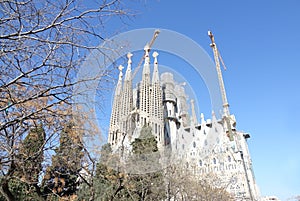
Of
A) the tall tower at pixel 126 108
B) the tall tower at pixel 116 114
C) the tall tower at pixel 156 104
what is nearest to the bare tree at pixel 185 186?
the tall tower at pixel 156 104

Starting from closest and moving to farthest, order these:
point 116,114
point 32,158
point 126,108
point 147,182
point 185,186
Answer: point 32,158
point 116,114
point 126,108
point 147,182
point 185,186

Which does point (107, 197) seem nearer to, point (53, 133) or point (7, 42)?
point (53, 133)

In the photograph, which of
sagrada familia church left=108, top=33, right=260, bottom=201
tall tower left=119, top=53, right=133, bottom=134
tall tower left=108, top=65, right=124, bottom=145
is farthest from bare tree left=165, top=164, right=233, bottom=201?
tall tower left=108, top=65, right=124, bottom=145

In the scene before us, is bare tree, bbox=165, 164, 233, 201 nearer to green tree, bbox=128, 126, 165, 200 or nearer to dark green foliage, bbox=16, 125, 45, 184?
green tree, bbox=128, 126, 165, 200

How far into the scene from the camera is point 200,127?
447cm

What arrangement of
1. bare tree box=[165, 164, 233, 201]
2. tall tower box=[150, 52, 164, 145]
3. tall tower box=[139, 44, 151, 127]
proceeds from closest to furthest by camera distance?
1. tall tower box=[150, 52, 164, 145]
2. tall tower box=[139, 44, 151, 127]
3. bare tree box=[165, 164, 233, 201]

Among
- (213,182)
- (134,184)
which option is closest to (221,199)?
(213,182)

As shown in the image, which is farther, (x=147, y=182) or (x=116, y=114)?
(x=147, y=182)

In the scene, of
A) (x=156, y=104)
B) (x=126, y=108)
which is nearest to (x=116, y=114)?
(x=126, y=108)

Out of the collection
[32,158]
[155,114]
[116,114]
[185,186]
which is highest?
[155,114]

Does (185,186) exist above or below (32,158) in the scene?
above

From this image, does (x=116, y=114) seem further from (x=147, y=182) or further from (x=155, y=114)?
(x=147, y=182)

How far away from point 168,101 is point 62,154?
284 cm

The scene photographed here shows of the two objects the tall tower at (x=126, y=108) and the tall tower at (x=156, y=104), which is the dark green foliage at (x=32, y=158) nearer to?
the tall tower at (x=126, y=108)
